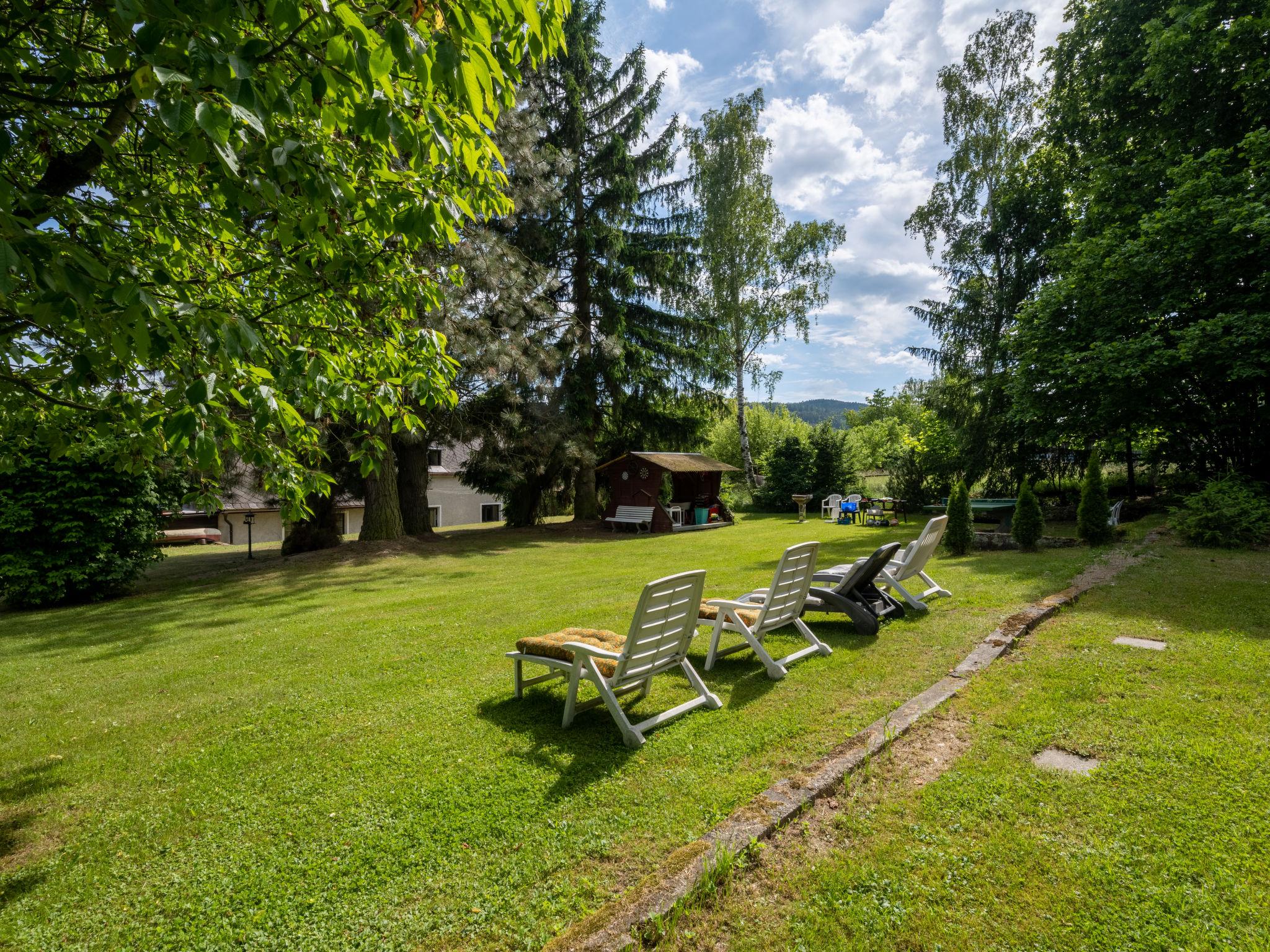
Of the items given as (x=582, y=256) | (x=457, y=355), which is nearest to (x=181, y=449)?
(x=457, y=355)

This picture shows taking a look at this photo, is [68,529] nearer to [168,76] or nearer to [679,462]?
[168,76]

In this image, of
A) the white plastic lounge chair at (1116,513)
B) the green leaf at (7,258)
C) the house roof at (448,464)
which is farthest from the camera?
the house roof at (448,464)

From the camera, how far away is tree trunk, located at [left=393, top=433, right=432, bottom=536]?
18.7 meters

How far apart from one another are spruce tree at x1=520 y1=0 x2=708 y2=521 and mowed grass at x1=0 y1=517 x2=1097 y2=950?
15.1 m

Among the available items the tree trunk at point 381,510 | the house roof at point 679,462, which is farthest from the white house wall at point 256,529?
the house roof at point 679,462

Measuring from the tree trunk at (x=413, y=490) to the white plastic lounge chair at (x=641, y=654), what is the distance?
1544 cm

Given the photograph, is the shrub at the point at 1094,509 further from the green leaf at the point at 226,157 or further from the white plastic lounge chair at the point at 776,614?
the green leaf at the point at 226,157

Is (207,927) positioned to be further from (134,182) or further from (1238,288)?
(1238,288)

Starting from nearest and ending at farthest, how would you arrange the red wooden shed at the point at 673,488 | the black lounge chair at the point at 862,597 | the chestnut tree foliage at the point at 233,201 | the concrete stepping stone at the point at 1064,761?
the chestnut tree foliage at the point at 233,201, the concrete stepping stone at the point at 1064,761, the black lounge chair at the point at 862,597, the red wooden shed at the point at 673,488

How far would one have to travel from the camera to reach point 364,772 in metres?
3.69

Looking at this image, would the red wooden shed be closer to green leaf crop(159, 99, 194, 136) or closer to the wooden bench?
the wooden bench

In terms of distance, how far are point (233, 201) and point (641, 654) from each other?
344 cm

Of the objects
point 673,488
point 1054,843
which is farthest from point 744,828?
point 673,488

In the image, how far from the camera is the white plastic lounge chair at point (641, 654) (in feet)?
12.7
